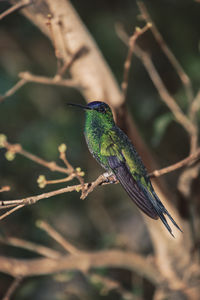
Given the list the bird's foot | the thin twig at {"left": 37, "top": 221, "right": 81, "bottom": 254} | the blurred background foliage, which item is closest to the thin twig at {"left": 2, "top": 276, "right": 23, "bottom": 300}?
the thin twig at {"left": 37, "top": 221, "right": 81, "bottom": 254}

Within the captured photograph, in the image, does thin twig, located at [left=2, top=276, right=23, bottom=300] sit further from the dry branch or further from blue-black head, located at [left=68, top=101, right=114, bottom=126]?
blue-black head, located at [left=68, top=101, right=114, bottom=126]

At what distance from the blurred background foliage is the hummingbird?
1.37 m

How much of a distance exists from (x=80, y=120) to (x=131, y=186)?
2.45 m

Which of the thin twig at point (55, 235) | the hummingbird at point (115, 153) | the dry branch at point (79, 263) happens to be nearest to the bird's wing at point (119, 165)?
the hummingbird at point (115, 153)

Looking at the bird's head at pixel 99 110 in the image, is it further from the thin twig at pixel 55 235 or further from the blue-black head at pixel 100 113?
the thin twig at pixel 55 235

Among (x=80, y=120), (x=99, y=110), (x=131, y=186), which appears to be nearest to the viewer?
(x=131, y=186)

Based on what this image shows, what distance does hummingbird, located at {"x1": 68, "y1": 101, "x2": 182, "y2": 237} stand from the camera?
2117mm

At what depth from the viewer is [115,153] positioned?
2268mm

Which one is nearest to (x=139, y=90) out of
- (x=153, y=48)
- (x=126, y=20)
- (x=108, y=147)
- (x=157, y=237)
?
(x=153, y=48)

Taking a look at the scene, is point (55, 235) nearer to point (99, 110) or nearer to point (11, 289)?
point (11, 289)

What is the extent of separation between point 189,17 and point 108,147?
3.13 meters

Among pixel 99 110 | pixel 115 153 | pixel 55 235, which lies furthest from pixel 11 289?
pixel 99 110

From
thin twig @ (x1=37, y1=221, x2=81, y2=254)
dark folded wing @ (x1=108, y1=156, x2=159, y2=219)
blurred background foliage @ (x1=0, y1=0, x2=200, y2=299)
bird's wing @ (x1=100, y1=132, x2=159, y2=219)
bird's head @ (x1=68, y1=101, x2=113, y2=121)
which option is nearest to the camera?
dark folded wing @ (x1=108, y1=156, x2=159, y2=219)

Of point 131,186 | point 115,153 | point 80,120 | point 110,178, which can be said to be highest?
point 80,120
